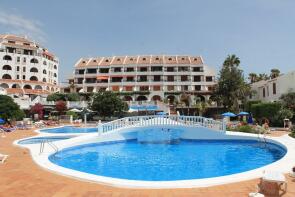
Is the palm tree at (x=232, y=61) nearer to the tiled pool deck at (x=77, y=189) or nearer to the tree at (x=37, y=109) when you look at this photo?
the tree at (x=37, y=109)

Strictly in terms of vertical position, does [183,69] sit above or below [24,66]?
below

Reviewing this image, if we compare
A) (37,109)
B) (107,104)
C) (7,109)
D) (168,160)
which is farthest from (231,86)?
(168,160)

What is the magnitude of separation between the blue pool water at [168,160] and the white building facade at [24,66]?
58.4m

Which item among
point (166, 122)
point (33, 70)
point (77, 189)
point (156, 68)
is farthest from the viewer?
point (33, 70)

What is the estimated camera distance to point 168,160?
14086 mm

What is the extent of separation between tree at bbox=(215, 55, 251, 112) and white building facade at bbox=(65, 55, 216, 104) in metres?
12.2

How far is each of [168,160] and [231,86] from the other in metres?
41.3

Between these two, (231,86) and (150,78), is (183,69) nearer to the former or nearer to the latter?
(150,78)

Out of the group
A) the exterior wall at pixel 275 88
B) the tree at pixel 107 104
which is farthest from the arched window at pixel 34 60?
the exterior wall at pixel 275 88

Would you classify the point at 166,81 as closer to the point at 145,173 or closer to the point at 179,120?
the point at 179,120

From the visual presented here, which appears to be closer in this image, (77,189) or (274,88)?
(77,189)

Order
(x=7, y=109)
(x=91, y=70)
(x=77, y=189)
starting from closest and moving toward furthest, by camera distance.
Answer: (x=77, y=189) → (x=7, y=109) → (x=91, y=70)

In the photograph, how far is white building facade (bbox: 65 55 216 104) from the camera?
66.8 m

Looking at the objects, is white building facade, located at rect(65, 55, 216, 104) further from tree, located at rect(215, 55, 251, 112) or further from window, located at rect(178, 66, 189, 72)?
tree, located at rect(215, 55, 251, 112)
